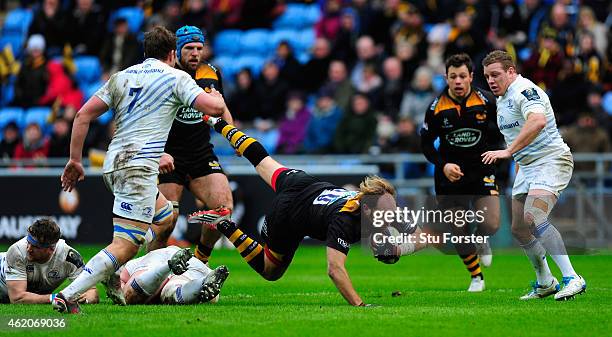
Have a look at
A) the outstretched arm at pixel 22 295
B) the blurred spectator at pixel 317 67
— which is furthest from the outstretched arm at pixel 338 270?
the blurred spectator at pixel 317 67

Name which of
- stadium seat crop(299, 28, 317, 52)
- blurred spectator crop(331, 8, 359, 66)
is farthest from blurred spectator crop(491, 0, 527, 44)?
stadium seat crop(299, 28, 317, 52)

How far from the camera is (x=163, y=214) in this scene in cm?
1148

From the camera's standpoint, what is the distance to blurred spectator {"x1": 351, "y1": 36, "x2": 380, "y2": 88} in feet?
77.5

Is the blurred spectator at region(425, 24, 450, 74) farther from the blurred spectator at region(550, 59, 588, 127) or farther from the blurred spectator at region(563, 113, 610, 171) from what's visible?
the blurred spectator at region(563, 113, 610, 171)

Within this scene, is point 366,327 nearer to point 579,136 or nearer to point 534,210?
point 534,210

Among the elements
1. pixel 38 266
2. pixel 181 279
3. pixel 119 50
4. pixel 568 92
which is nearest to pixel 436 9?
pixel 568 92

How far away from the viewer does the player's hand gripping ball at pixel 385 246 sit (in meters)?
11.4

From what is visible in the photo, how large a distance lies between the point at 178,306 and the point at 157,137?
65.0 inches

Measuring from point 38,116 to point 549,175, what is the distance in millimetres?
17069

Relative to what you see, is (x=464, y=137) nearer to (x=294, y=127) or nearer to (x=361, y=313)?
(x=361, y=313)

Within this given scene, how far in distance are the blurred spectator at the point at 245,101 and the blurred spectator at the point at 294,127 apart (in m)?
0.97

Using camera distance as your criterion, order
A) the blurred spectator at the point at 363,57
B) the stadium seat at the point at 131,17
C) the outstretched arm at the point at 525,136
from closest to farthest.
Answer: the outstretched arm at the point at 525,136 → the blurred spectator at the point at 363,57 → the stadium seat at the point at 131,17

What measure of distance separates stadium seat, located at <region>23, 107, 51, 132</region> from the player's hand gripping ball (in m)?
16.2

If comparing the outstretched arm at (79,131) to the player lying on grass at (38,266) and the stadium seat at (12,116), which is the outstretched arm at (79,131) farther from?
the stadium seat at (12,116)
